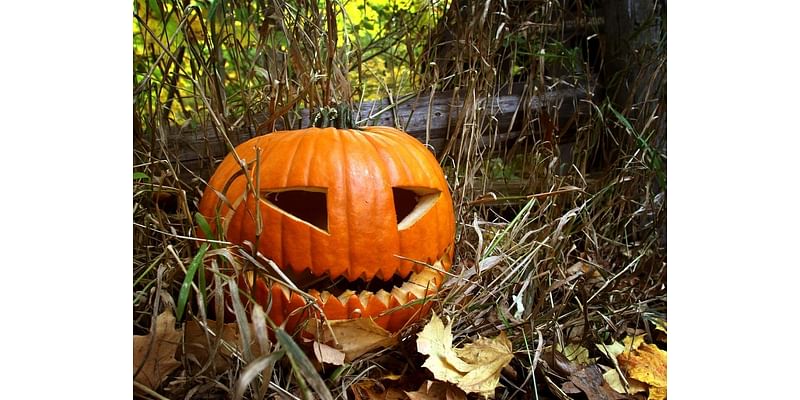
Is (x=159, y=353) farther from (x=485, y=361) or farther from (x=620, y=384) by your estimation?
(x=620, y=384)

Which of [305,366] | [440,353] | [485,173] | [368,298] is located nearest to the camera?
[305,366]

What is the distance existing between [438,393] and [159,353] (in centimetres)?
40

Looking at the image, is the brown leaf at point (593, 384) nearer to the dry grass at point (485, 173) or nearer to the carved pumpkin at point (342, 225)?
the dry grass at point (485, 173)

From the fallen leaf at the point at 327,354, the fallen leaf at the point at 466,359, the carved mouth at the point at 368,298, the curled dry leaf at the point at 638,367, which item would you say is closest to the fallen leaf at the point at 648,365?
the curled dry leaf at the point at 638,367

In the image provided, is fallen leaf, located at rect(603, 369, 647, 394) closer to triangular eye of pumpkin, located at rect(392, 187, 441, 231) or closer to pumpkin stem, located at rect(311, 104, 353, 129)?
triangular eye of pumpkin, located at rect(392, 187, 441, 231)

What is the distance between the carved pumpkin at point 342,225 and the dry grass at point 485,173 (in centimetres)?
6

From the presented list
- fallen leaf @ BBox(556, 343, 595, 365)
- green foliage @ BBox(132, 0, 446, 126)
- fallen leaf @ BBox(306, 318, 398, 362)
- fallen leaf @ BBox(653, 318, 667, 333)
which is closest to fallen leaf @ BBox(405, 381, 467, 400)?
fallen leaf @ BBox(306, 318, 398, 362)

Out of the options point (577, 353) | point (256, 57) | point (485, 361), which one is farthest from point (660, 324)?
point (256, 57)

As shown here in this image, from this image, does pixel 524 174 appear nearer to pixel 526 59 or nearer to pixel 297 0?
pixel 526 59

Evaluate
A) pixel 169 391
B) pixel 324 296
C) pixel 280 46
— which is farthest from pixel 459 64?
pixel 169 391

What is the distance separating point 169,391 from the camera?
2.88 feet

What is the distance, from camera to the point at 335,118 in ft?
4.07

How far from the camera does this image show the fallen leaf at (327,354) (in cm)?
94

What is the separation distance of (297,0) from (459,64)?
1.50ft
